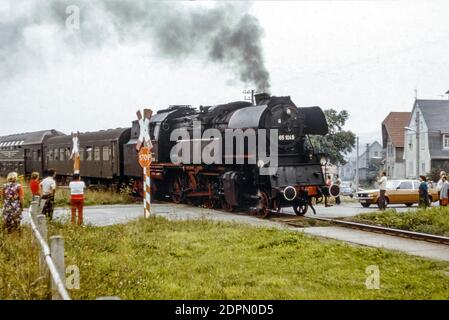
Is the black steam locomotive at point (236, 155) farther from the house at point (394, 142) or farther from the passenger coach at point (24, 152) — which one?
the house at point (394, 142)

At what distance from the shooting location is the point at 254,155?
17.2m

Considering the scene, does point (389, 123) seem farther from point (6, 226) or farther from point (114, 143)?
point (6, 226)

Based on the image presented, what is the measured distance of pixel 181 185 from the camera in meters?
22.4

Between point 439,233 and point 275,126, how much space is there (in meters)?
5.95

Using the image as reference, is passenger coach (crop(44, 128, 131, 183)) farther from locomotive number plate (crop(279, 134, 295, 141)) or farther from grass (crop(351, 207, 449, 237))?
grass (crop(351, 207, 449, 237))

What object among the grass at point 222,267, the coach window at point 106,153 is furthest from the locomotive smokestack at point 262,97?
the coach window at point 106,153

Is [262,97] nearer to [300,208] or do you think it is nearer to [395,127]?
[300,208]

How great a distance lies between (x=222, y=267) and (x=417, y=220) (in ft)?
25.5

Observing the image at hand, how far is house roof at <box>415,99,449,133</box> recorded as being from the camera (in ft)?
167

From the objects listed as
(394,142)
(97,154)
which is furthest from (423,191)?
(394,142)

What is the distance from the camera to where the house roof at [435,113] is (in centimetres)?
5100

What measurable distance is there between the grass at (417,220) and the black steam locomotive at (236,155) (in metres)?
2.09

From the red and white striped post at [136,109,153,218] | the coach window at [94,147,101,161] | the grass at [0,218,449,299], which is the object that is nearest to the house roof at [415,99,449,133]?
the coach window at [94,147,101,161]
